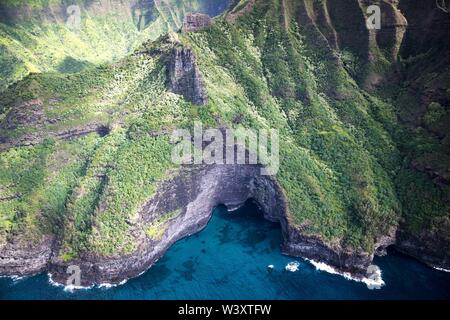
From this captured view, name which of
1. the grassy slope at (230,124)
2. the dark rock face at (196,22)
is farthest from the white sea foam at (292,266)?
the dark rock face at (196,22)

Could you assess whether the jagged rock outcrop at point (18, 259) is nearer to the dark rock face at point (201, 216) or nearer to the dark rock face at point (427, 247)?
the dark rock face at point (201, 216)

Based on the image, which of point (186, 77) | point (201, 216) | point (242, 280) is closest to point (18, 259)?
point (201, 216)

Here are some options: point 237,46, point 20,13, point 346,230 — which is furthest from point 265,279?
point 20,13

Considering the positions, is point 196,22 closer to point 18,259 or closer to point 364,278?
point 18,259

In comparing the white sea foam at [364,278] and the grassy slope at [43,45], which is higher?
the grassy slope at [43,45]
